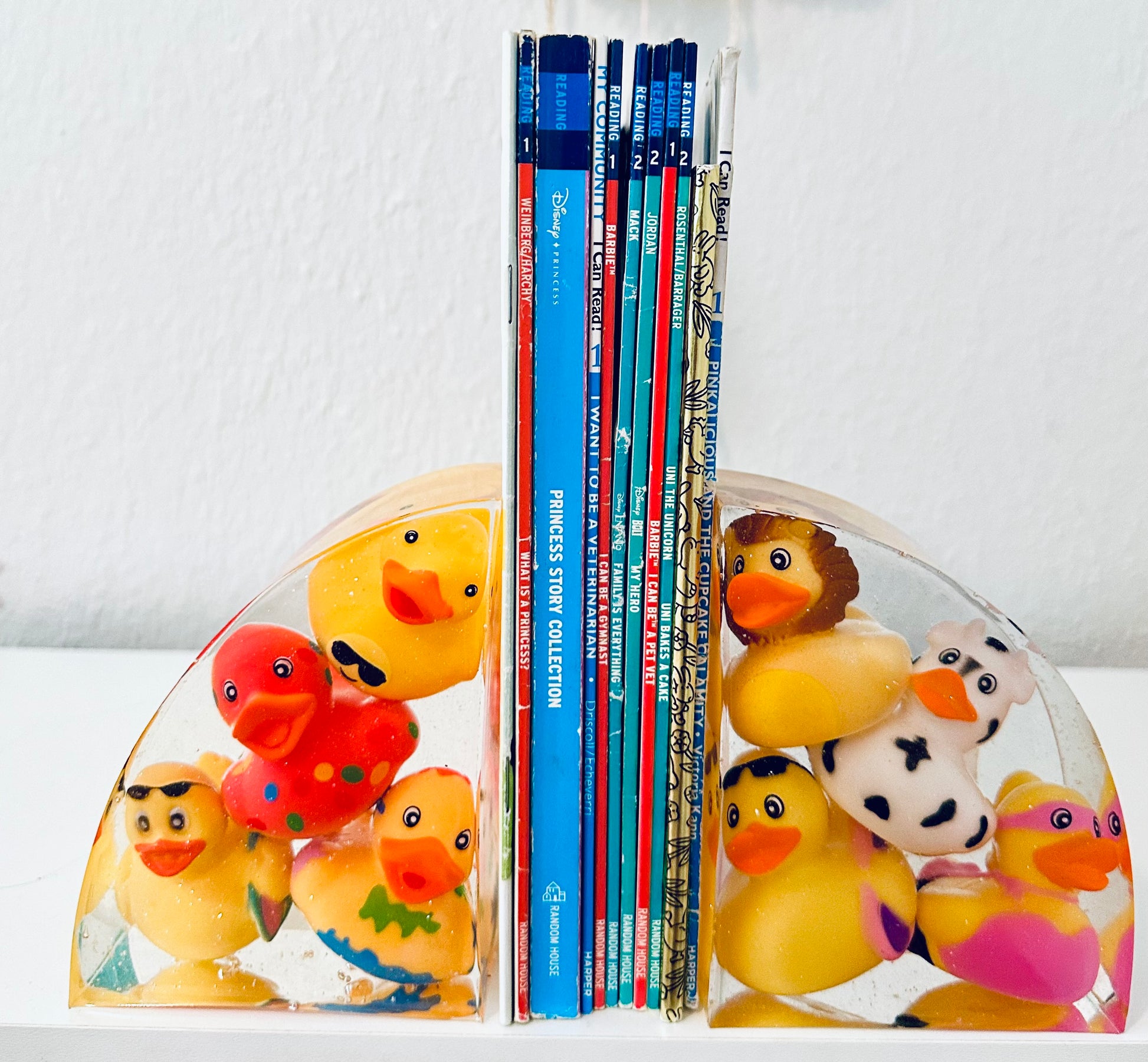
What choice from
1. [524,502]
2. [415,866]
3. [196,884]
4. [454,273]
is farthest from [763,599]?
→ [454,273]

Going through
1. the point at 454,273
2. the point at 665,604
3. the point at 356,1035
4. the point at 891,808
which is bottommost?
the point at 356,1035

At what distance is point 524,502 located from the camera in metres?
0.46

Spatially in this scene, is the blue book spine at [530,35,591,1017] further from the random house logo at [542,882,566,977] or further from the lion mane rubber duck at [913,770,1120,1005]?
the lion mane rubber duck at [913,770,1120,1005]

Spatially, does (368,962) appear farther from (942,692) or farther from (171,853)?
(942,692)

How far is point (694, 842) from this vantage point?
50 centimetres

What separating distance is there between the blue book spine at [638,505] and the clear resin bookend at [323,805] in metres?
0.08

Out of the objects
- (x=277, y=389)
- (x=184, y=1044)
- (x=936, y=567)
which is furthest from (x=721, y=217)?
(x=277, y=389)

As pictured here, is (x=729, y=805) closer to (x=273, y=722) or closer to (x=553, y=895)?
(x=553, y=895)

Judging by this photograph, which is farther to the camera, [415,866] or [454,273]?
[454,273]

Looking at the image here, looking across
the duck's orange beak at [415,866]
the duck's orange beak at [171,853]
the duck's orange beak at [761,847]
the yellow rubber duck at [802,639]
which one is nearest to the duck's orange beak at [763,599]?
the yellow rubber duck at [802,639]

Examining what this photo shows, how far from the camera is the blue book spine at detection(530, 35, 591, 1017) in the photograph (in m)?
0.42

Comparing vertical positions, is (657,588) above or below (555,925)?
above

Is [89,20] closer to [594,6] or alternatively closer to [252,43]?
[252,43]

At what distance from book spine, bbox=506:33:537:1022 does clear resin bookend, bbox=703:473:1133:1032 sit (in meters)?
0.10
